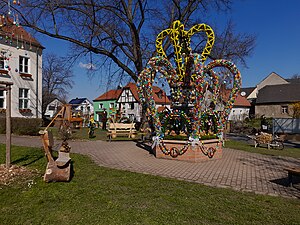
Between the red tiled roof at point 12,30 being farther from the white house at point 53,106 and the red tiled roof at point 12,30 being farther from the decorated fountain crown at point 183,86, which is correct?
the white house at point 53,106

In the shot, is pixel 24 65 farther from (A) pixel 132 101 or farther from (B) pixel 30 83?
(A) pixel 132 101

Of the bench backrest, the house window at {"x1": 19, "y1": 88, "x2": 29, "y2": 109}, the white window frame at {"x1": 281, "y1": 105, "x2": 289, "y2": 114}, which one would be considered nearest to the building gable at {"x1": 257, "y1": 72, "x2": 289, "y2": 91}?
the white window frame at {"x1": 281, "y1": 105, "x2": 289, "y2": 114}

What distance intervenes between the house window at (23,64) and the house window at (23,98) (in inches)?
74.0

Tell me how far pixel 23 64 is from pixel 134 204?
2343 centimetres

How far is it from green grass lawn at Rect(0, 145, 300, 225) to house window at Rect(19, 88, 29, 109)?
2017 centimetres

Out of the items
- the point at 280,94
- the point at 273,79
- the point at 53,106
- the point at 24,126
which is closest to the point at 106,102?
the point at 53,106

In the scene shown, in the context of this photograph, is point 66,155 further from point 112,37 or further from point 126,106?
point 126,106

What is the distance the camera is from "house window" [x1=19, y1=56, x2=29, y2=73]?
23.5 m

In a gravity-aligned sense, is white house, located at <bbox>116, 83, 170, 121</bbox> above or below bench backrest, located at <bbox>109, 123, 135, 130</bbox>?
above

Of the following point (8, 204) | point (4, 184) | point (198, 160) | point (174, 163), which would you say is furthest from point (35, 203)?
point (198, 160)

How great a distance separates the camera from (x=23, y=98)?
23406mm

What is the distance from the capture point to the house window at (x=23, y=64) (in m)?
23.5

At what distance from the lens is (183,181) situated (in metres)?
5.93

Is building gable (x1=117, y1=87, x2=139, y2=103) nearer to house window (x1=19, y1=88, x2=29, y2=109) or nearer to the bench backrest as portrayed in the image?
house window (x1=19, y1=88, x2=29, y2=109)
